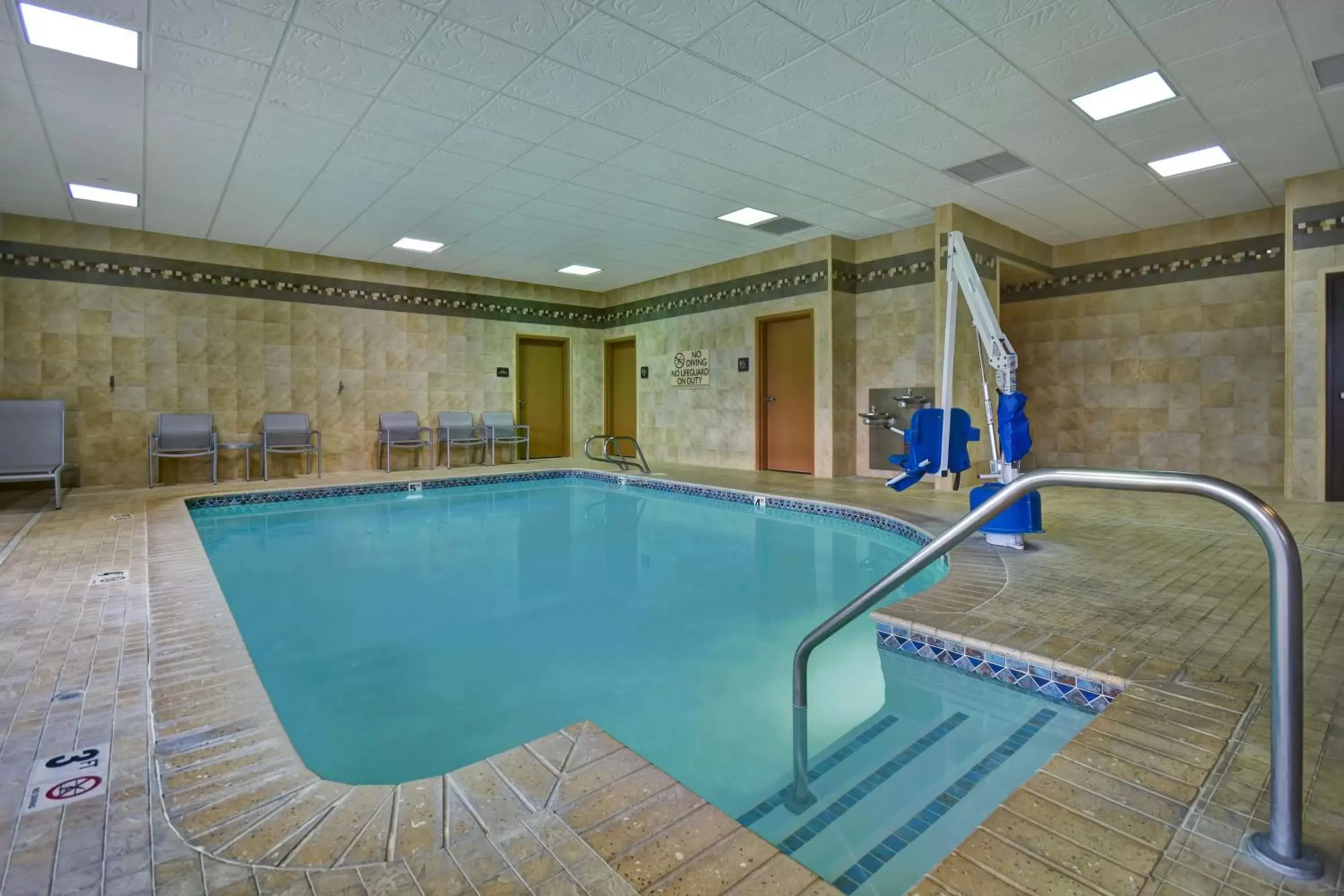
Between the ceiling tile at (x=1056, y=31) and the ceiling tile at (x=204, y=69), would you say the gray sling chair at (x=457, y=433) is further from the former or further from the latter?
the ceiling tile at (x=1056, y=31)

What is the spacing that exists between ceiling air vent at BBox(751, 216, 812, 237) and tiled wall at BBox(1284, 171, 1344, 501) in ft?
13.1

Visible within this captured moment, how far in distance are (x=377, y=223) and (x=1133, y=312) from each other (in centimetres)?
788

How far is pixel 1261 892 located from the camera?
1.14m

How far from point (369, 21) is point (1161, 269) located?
749 cm

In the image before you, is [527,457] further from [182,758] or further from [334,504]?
[182,758]

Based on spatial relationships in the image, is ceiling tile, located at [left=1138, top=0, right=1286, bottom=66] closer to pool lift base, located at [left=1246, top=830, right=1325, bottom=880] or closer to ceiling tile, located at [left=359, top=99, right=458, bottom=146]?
pool lift base, located at [left=1246, top=830, right=1325, bottom=880]

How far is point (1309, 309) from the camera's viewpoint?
5.43 metres

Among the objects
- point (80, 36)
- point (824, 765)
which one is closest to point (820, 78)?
point (824, 765)

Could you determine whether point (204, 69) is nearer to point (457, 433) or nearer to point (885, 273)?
point (457, 433)

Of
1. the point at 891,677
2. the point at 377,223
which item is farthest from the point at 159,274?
the point at 891,677

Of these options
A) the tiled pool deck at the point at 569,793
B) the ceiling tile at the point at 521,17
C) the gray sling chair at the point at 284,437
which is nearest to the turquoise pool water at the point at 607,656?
the tiled pool deck at the point at 569,793

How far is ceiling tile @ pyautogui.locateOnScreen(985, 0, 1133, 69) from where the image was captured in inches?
126

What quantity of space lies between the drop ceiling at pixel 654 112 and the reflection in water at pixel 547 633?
111 inches

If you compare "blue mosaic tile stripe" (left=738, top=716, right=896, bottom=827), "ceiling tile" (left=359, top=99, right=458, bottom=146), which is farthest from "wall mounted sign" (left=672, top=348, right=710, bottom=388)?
"blue mosaic tile stripe" (left=738, top=716, right=896, bottom=827)
